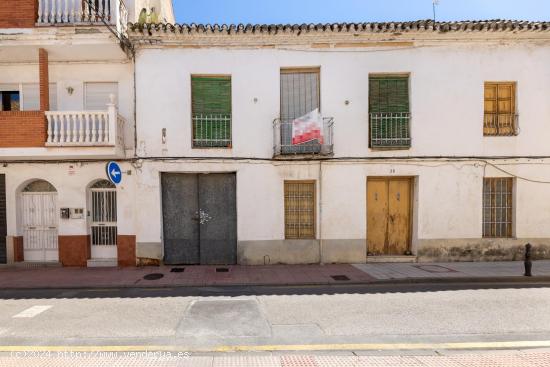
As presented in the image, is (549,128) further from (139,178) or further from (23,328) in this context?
(23,328)

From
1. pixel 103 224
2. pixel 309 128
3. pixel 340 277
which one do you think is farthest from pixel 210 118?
pixel 340 277

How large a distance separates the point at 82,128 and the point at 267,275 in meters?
6.11

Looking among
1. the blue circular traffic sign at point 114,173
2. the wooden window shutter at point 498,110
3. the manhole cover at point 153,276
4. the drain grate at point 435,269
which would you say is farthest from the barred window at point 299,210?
the wooden window shutter at point 498,110

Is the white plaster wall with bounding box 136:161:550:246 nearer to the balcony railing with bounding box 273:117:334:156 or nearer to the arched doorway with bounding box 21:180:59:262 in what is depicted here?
the balcony railing with bounding box 273:117:334:156

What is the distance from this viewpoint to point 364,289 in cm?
670

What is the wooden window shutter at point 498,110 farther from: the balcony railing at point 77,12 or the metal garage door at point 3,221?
the metal garage door at point 3,221

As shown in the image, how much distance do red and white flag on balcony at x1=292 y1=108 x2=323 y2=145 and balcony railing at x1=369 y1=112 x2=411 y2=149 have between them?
1623mm

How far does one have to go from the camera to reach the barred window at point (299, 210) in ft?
29.7

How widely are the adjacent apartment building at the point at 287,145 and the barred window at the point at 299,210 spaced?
0.14 ft

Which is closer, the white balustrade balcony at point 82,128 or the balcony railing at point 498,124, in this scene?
the white balustrade balcony at point 82,128

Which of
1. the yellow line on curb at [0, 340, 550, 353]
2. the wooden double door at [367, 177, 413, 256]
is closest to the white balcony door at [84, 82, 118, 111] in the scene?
the yellow line on curb at [0, 340, 550, 353]

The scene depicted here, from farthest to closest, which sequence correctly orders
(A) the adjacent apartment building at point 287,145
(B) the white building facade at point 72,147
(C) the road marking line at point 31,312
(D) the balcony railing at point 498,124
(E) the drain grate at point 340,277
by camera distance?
(D) the balcony railing at point 498,124 → (A) the adjacent apartment building at point 287,145 → (B) the white building facade at point 72,147 → (E) the drain grate at point 340,277 → (C) the road marking line at point 31,312

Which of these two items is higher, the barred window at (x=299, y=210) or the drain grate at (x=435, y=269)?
the barred window at (x=299, y=210)

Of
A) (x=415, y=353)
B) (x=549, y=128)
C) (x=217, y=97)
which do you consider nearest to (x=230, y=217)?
(x=217, y=97)
